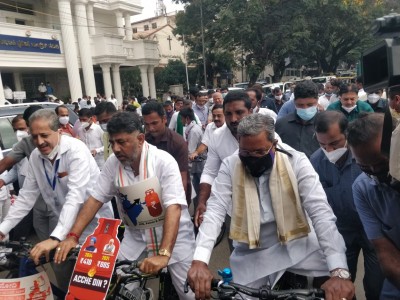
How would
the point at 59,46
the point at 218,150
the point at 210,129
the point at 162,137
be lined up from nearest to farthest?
the point at 218,150, the point at 162,137, the point at 210,129, the point at 59,46

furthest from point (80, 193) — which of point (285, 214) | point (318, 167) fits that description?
point (318, 167)

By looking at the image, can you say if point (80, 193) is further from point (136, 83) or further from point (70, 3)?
point (136, 83)

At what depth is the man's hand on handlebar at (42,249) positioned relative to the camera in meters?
2.23

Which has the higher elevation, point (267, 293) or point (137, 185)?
point (137, 185)

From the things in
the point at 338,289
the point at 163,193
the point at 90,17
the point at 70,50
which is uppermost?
the point at 90,17

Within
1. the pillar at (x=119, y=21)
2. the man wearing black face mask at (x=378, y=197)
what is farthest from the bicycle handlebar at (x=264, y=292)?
the pillar at (x=119, y=21)

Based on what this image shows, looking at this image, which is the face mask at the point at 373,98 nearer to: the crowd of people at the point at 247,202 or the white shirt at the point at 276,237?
the crowd of people at the point at 247,202

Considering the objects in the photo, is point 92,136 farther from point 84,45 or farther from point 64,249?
point 84,45

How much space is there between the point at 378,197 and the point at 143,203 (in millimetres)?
1365

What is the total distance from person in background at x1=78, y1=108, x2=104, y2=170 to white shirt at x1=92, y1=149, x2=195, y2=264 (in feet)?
9.63

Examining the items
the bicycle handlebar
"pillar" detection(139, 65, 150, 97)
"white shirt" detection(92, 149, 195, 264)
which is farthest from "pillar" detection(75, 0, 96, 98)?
the bicycle handlebar

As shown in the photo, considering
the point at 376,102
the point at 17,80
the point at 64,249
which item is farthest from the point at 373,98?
the point at 17,80

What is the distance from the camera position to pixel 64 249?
2283 millimetres

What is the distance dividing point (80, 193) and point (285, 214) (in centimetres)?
148
